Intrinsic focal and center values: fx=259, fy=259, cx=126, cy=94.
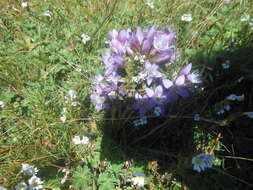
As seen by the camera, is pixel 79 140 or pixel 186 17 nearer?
pixel 79 140

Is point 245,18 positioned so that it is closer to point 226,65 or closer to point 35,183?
point 226,65

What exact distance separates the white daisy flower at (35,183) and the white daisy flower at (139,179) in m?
0.57

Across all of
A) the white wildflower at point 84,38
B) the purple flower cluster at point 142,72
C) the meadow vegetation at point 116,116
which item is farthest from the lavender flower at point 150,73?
the white wildflower at point 84,38

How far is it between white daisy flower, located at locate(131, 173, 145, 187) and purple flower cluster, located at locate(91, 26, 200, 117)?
376mm

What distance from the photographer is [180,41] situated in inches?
86.7

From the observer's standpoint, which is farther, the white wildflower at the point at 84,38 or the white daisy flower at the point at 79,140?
the white wildflower at the point at 84,38

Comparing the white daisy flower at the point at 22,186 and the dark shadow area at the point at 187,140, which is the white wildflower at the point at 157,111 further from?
the white daisy flower at the point at 22,186

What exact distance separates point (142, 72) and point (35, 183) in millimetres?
937

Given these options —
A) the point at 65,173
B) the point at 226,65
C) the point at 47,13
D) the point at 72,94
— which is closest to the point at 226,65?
the point at 226,65

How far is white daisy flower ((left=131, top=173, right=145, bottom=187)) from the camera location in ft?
5.18

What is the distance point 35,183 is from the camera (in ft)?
5.19

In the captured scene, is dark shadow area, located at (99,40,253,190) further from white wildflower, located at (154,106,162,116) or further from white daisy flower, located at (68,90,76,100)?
white daisy flower, located at (68,90,76,100)

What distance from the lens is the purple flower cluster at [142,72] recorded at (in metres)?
1.51

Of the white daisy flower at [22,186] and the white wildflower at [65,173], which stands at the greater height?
the white wildflower at [65,173]
